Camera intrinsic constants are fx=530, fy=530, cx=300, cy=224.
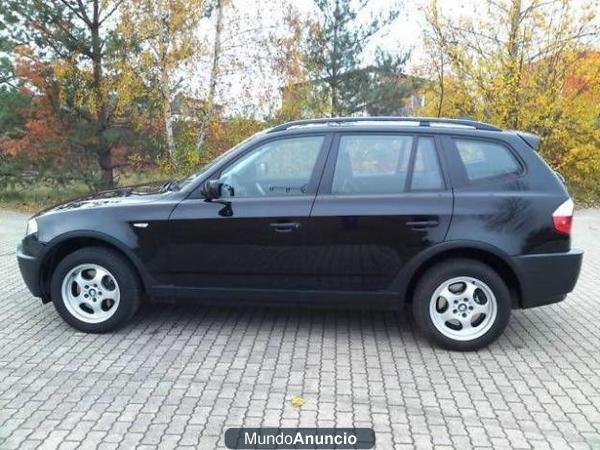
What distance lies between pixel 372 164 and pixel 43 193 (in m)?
12.3

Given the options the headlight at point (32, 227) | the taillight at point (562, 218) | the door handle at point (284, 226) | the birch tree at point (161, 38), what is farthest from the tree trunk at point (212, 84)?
the taillight at point (562, 218)

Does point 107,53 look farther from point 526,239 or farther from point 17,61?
point 526,239

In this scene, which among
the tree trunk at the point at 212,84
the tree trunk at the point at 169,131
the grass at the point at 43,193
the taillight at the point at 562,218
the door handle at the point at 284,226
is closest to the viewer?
the taillight at the point at 562,218

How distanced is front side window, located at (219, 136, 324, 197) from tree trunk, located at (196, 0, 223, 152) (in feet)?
28.6

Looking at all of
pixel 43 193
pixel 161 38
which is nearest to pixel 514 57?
pixel 161 38

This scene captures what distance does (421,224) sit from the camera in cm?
395

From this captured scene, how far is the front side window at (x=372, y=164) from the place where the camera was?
4086 millimetres

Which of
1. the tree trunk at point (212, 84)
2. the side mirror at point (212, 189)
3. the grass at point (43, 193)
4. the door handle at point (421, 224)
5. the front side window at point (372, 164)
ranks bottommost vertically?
the grass at point (43, 193)

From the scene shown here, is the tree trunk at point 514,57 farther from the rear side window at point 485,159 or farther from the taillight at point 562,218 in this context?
the taillight at point 562,218

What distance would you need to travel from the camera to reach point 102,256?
14.1 ft

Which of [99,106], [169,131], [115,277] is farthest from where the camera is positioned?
[169,131]

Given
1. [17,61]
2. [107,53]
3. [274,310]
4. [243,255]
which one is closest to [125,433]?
[243,255]

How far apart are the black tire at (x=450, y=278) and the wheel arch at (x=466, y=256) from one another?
49 mm

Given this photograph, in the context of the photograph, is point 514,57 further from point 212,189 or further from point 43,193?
point 43,193
